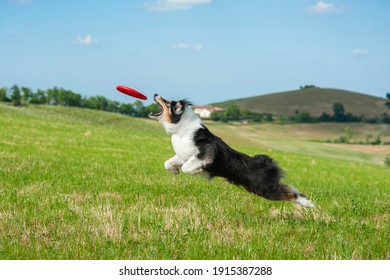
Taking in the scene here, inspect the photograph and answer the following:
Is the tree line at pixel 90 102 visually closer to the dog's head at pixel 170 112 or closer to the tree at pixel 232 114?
the tree at pixel 232 114

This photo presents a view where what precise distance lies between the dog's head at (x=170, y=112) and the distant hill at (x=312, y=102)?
93.5 m

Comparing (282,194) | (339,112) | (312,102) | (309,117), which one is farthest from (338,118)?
(282,194)

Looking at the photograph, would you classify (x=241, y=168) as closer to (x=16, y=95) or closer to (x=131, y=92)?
(x=131, y=92)

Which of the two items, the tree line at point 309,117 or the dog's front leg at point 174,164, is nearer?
the dog's front leg at point 174,164

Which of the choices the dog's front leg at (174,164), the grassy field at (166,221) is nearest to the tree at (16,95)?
the grassy field at (166,221)

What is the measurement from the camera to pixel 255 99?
368 ft

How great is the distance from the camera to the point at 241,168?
301 inches

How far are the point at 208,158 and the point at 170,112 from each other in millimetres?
819

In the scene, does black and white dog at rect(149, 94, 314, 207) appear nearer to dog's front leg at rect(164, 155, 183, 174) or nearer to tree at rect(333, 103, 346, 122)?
dog's front leg at rect(164, 155, 183, 174)

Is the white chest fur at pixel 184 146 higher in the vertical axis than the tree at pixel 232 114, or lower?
lower

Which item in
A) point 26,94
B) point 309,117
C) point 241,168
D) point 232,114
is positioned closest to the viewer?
point 241,168

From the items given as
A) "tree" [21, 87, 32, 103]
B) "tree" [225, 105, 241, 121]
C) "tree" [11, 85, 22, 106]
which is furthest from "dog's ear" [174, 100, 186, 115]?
"tree" [225, 105, 241, 121]

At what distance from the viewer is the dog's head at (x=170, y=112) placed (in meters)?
7.46

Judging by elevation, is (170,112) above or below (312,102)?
below
